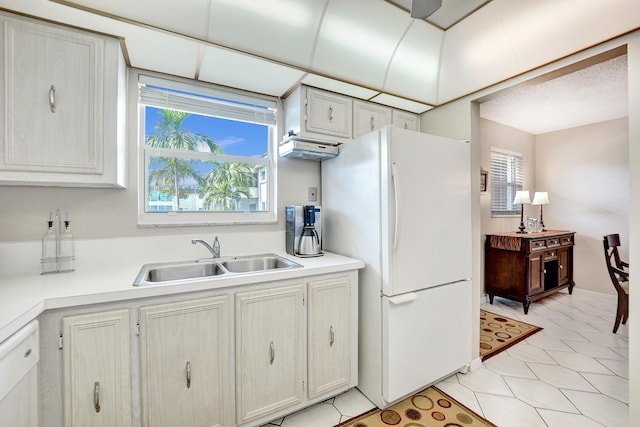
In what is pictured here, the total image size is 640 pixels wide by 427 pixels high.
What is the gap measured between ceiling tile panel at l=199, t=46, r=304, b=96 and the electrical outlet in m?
0.85

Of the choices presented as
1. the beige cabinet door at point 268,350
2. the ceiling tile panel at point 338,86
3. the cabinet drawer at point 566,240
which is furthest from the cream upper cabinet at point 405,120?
the cabinet drawer at point 566,240

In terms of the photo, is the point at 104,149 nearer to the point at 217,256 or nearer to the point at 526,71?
the point at 217,256

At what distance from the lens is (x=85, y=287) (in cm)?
128

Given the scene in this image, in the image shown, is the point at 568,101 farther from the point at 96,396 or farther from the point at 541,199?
the point at 96,396

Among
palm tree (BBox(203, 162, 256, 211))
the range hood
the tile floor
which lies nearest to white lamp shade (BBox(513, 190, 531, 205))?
the tile floor

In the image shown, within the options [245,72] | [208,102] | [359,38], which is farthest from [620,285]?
[208,102]

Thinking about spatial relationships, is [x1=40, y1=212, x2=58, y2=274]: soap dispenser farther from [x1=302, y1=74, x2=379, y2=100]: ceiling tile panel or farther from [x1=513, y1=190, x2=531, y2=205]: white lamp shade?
[x1=513, y1=190, x2=531, y2=205]: white lamp shade

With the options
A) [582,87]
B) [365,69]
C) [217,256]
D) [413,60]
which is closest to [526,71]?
[413,60]

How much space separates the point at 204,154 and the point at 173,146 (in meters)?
0.22

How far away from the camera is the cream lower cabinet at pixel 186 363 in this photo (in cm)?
132

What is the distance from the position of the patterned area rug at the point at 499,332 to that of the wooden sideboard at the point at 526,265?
0.45 metres

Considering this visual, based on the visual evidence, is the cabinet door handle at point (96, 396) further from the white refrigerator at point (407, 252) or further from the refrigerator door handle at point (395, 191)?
the refrigerator door handle at point (395, 191)

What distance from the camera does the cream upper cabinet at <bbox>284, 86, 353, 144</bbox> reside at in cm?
214

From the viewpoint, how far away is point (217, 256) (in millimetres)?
2047
